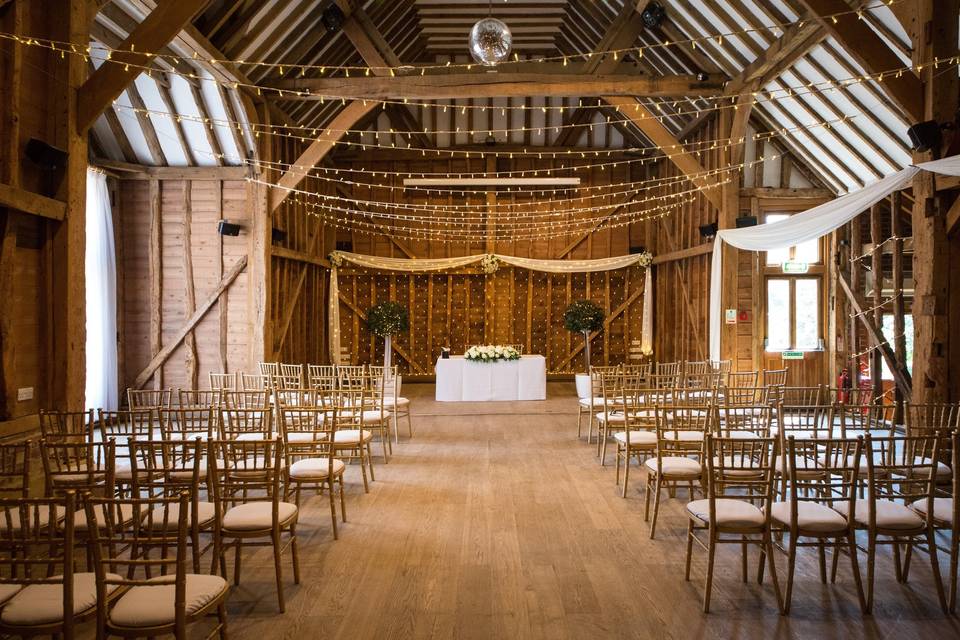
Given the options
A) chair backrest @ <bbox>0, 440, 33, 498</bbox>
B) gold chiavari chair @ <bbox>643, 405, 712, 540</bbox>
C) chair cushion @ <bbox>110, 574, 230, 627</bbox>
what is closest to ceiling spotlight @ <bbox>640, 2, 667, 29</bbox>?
gold chiavari chair @ <bbox>643, 405, 712, 540</bbox>

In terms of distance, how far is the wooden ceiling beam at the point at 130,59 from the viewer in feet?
18.9

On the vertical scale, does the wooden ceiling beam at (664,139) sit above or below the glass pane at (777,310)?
above

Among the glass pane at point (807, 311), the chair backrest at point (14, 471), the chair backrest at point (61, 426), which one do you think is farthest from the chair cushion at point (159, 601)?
the glass pane at point (807, 311)

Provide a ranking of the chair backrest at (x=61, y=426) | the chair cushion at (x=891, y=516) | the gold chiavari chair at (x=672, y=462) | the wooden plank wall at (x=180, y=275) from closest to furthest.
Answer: the chair cushion at (x=891, y=516) → the chair backrest at (x=61, y=426) → the gold chiavari chair at (x=672, y=462) → the wooden plank wall at (x=180, y=275)

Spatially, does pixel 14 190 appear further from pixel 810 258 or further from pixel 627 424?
pixel 810 258

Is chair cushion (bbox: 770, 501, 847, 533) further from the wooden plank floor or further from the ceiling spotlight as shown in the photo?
the ceiling spotlight

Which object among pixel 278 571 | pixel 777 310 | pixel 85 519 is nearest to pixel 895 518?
pixel 278 571

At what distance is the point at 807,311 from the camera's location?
11.2m

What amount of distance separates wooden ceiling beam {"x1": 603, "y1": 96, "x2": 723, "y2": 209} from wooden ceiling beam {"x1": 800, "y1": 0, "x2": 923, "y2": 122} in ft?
11.6

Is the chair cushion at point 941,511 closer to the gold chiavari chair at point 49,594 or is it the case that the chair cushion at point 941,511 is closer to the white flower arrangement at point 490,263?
the gold chiavari chair at point 49,594

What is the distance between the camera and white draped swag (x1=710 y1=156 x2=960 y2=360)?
19.0ft

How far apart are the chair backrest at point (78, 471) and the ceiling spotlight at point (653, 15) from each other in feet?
30.6

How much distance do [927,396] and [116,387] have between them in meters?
10.2

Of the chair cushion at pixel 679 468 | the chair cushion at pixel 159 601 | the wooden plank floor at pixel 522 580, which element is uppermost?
the chair cushion at pixel 679 468
